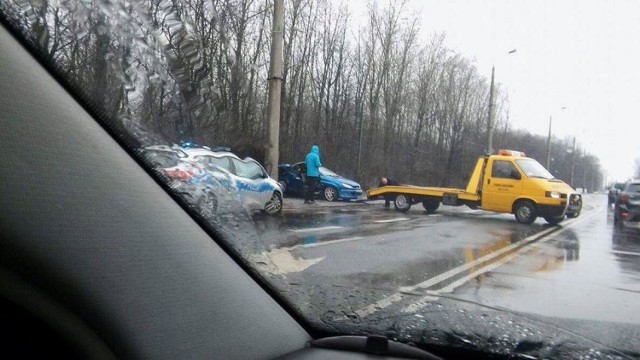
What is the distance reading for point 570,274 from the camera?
18.5ft

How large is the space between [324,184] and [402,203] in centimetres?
523

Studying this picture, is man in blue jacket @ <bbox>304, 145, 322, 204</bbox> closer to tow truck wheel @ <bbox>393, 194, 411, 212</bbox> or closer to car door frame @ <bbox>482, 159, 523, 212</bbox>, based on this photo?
tow truck wheel @ <bbox>393, 194, 411, 212</bbox>

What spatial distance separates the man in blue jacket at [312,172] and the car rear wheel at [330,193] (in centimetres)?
27

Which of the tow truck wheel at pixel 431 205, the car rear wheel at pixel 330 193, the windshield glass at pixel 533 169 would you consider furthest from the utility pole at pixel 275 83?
the tow truck wheel at pixel 431 205

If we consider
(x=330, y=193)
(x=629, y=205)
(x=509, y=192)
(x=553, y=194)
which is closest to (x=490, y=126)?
(x=330, y=193)

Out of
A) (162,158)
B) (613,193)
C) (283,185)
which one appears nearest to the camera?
(162,158)

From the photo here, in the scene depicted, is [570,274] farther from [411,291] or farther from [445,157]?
[445,157]

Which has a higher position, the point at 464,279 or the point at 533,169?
the point at 533,169

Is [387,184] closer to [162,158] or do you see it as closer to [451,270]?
[451,270]

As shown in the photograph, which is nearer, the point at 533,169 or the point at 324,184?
the point at 324,184

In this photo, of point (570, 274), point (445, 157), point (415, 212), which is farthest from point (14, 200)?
point (415, 212)

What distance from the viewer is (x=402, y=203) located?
41.0 feet

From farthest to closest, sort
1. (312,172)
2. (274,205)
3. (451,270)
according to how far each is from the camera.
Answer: (312,172)
(451,270)
(274,205)

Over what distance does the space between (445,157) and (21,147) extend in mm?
7566
